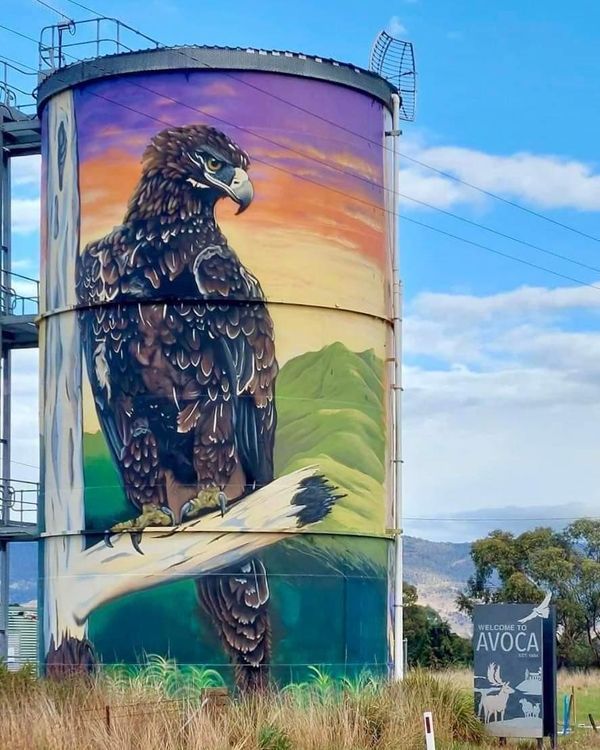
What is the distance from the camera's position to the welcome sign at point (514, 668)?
22.5m

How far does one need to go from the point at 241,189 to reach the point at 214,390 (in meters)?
3.47

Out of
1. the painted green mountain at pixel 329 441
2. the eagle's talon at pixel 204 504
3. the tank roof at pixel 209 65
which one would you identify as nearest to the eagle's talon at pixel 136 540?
the painted green mountain at pixel 329 441

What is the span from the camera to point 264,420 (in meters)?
24.4

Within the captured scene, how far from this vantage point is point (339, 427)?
25125 mm

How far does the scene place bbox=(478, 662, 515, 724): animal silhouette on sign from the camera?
22.7 metres

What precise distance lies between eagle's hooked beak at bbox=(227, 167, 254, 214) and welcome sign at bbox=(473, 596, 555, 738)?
777 cm

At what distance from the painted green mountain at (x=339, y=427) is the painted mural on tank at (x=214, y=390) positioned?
4 centimetres

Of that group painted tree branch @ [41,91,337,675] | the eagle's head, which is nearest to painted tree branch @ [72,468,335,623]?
painted tree branch @ [41,91,337,675]

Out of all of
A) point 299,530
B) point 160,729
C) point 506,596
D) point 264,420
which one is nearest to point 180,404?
point 264,420

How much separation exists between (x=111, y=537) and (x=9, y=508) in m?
4.90

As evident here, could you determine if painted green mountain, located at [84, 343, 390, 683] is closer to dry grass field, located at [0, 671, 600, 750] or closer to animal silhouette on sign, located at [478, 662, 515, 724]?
dry grass field, located at [0, 671, 600, 750]

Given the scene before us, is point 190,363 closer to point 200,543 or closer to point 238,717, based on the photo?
point 200,543

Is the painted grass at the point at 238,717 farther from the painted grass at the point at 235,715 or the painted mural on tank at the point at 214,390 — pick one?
the painted mural on tank at the point at 214,390

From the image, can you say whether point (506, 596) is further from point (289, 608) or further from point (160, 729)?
point (160, 729)
